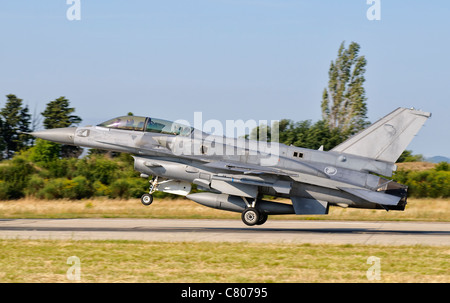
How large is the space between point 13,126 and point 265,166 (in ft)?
154

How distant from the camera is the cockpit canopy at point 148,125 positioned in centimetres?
2155

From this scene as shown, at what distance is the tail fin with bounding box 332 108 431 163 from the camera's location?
20.6 m

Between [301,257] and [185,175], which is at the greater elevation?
[185,175]

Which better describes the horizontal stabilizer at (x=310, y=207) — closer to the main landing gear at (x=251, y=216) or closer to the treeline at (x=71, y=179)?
the main landing gear at (x=251, y=216)

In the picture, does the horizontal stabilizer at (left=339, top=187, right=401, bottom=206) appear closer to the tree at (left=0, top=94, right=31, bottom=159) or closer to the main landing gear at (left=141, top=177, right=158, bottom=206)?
the main landing gear at (left=141, top=177, right=158, bottom=206)

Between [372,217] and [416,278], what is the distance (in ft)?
59.0

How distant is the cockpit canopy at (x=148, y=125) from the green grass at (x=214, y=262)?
18.8 ft

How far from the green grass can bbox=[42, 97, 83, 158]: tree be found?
41120 mm

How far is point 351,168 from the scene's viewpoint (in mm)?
20594

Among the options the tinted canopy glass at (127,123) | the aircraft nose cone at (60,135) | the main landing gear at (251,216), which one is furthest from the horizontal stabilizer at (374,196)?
the aircraft nose cone at (60,135)

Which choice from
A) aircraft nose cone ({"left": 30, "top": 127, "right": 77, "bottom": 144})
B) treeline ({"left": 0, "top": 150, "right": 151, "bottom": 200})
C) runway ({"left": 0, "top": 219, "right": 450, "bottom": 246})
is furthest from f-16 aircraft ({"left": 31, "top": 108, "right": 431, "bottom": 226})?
treeline ({"left": 0, "top": 150, "right": 151, "bottom": 200})

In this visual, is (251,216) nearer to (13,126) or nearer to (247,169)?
(247,169)
